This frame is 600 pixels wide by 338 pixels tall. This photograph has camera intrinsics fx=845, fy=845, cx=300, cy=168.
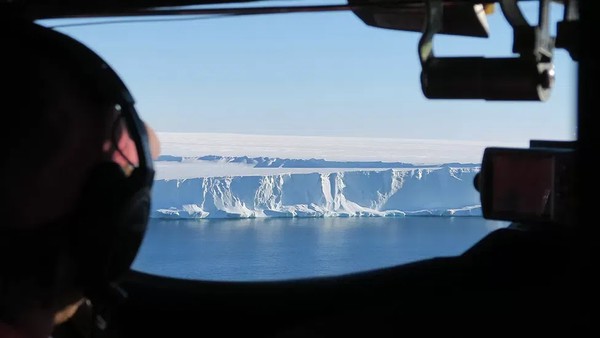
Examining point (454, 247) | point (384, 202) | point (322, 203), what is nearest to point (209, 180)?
point (322, 203)

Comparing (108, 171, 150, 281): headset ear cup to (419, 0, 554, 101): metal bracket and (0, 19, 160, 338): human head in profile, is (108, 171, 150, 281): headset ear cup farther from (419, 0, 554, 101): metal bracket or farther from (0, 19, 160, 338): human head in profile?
(419, 0, 554, 101): metal bracket

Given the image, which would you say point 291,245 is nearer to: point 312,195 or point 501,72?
point 312,195

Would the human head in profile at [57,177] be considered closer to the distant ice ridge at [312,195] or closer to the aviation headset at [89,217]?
the aviation headset at [89,217]

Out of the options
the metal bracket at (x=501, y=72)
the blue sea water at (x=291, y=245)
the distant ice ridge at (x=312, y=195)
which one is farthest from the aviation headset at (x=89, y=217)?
the distant ice ridge at (x=312, y=195)

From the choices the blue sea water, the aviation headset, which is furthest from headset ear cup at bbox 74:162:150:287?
the blue sea water

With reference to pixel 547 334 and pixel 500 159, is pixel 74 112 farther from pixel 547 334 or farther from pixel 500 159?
pixel 547 334

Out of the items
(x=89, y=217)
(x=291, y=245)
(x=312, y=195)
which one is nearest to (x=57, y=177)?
(x=89, y=217)
